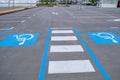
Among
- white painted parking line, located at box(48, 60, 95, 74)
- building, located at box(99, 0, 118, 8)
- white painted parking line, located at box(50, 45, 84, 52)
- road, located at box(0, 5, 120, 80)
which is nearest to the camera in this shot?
road, located at box(0, 5, 120, 80)

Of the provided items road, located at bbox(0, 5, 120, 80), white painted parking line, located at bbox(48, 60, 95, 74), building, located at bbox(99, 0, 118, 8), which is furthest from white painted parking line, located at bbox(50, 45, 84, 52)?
building, located at bbox(99, 0, 118, 8)

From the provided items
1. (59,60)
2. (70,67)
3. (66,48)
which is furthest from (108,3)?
(70,67)

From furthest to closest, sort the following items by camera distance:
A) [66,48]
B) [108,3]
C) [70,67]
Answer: [108,3]
[66,48]
[70,67]

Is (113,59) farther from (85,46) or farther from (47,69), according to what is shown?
(47,69)

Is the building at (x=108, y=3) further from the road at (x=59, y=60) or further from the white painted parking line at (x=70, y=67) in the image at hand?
the white painted parking line at (x=70, y=67)

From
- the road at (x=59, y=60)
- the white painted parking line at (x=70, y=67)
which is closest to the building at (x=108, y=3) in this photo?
the road at (x=59, y=60)

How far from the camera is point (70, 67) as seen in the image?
15.8 feet

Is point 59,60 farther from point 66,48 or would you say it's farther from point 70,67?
point 66,48

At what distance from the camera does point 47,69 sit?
15.5 ft

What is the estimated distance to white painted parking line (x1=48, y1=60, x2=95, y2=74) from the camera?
180 inches

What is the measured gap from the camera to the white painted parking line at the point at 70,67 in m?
4.58

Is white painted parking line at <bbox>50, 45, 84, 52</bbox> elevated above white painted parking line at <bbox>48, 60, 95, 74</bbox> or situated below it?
above

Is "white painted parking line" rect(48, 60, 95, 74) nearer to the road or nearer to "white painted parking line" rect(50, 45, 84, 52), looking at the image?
the road

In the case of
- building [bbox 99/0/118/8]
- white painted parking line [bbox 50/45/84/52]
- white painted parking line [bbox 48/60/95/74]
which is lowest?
white painted parking line [bbox 48/60/95/74]
